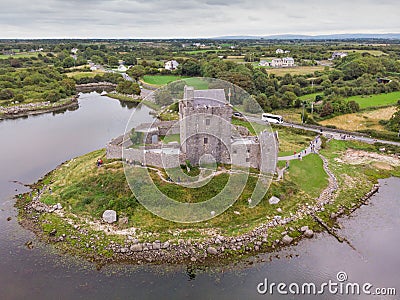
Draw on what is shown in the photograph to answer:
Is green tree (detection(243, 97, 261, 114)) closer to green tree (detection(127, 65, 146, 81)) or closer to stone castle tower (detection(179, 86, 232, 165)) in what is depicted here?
stone castle tower (detection(179, 86, 232, 165))

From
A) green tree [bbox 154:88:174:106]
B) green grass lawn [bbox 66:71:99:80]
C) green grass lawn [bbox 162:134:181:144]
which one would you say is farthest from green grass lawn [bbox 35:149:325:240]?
green grass lawn [bbox 66:71:99:80]

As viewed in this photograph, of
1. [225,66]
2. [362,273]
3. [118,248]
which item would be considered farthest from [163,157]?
[225,66]

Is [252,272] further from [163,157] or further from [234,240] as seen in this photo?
[163,157]

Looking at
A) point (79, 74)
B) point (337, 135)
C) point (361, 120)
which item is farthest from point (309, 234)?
point (79, 74)

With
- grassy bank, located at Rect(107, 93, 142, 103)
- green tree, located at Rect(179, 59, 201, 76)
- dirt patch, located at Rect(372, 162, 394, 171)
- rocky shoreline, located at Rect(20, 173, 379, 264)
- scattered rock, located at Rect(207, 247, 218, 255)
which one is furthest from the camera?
green tree, located at Rect(179, 59, 201, 76)

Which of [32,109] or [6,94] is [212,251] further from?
[6,94]
